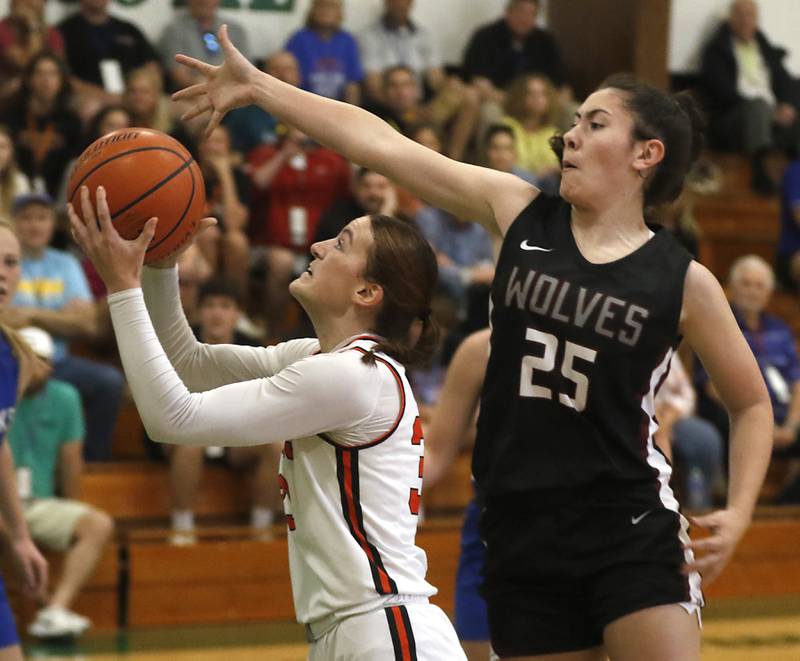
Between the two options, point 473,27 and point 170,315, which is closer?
point 170,315

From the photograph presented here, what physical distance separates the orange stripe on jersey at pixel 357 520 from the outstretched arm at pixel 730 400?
25.8 inches

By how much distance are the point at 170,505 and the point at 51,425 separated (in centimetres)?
94

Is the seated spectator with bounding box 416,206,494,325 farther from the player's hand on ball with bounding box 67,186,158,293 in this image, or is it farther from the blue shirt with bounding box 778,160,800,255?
the player's hand on ball with bounding box 67,186,158,293

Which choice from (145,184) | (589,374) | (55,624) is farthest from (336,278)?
(55,624)

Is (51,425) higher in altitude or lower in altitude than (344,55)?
lower

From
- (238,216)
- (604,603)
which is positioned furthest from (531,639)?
(238,216)

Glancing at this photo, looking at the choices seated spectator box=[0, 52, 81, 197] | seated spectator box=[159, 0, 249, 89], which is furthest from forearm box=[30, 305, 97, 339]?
seated spectator box=[159, 0, 249, 89]

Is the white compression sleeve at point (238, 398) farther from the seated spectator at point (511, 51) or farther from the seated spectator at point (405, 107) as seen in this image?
the seated spectator at point (511, 51)

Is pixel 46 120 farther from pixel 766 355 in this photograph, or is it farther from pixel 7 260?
pixel 766 355

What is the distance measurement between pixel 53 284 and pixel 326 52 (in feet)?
11.0

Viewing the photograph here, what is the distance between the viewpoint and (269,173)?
8.32 metres

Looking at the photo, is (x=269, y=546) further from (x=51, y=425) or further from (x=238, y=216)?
→ (x=238, y=216)

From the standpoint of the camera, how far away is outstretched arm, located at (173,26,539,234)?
2980 millimetres

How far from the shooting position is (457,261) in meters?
8.18
